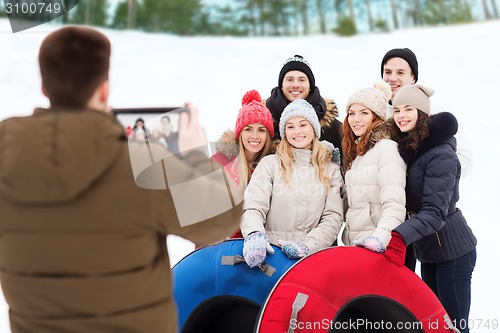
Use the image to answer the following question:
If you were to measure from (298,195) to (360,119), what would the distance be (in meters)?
0.43

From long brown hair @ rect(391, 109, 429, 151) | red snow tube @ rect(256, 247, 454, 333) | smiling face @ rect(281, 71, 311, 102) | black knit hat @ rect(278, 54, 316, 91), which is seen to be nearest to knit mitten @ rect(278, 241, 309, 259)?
red snow tube @ rect(256, 247, 454, 333)

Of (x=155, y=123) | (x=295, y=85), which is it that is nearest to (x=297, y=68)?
(x=295, y=85)

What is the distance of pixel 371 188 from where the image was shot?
2479 mm

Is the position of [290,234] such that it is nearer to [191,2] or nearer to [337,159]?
[337,159]

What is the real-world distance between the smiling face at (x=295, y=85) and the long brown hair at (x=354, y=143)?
0.55 meters

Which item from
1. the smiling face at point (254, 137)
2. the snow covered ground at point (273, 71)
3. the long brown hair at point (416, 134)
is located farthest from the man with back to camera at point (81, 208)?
the snow covered ground at point (273, 71)

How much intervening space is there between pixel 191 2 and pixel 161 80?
546cm

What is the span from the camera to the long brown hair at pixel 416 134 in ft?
8.08

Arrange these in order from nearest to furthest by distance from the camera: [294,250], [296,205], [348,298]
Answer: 1. [348,298]
2. [294,250]
3. [296,205]

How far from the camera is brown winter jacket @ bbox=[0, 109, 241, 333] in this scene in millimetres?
1219

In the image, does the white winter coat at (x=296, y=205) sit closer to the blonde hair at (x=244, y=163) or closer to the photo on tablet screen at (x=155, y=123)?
the blonde hair at (x=244, y=163)

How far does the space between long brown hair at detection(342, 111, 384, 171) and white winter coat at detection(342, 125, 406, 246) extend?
1.0 inches

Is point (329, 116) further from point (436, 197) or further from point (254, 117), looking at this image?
point (436, 197)

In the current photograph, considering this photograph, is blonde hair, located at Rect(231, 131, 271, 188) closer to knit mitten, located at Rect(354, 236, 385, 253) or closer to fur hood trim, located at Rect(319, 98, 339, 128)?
fur hood trim, located at Rect(319, 98, 339, 128)
